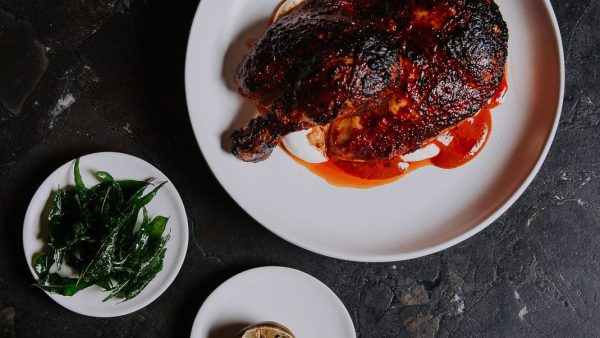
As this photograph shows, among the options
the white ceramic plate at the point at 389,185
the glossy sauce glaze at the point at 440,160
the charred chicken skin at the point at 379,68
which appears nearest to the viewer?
the charred chicken skin at the point at 379,68

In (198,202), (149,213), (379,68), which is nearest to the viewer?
(379,68)

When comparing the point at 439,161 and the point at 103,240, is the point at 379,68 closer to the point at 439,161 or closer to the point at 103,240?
the point at 439,161

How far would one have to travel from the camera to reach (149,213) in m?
3.20

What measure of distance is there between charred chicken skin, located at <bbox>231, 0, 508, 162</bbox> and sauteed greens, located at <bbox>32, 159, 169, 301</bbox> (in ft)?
2.56

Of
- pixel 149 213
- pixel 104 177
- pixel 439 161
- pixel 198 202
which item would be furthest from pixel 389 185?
pixel 104 177

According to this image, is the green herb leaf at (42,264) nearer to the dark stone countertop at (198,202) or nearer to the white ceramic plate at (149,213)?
the white ceramic plate at (149,213)

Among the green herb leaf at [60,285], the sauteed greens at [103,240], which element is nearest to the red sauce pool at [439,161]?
the sauteed greens at [103,240]

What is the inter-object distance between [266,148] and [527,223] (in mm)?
1617

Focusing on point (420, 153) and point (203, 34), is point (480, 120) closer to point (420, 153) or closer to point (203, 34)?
point (420, 153)

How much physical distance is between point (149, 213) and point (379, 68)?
1456 millimetres

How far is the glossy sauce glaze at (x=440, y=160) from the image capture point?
10.5ft

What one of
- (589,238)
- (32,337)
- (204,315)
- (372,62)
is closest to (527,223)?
(589,238)

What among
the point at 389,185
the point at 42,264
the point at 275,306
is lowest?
the point at 275,306

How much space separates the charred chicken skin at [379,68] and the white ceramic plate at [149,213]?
65cm
